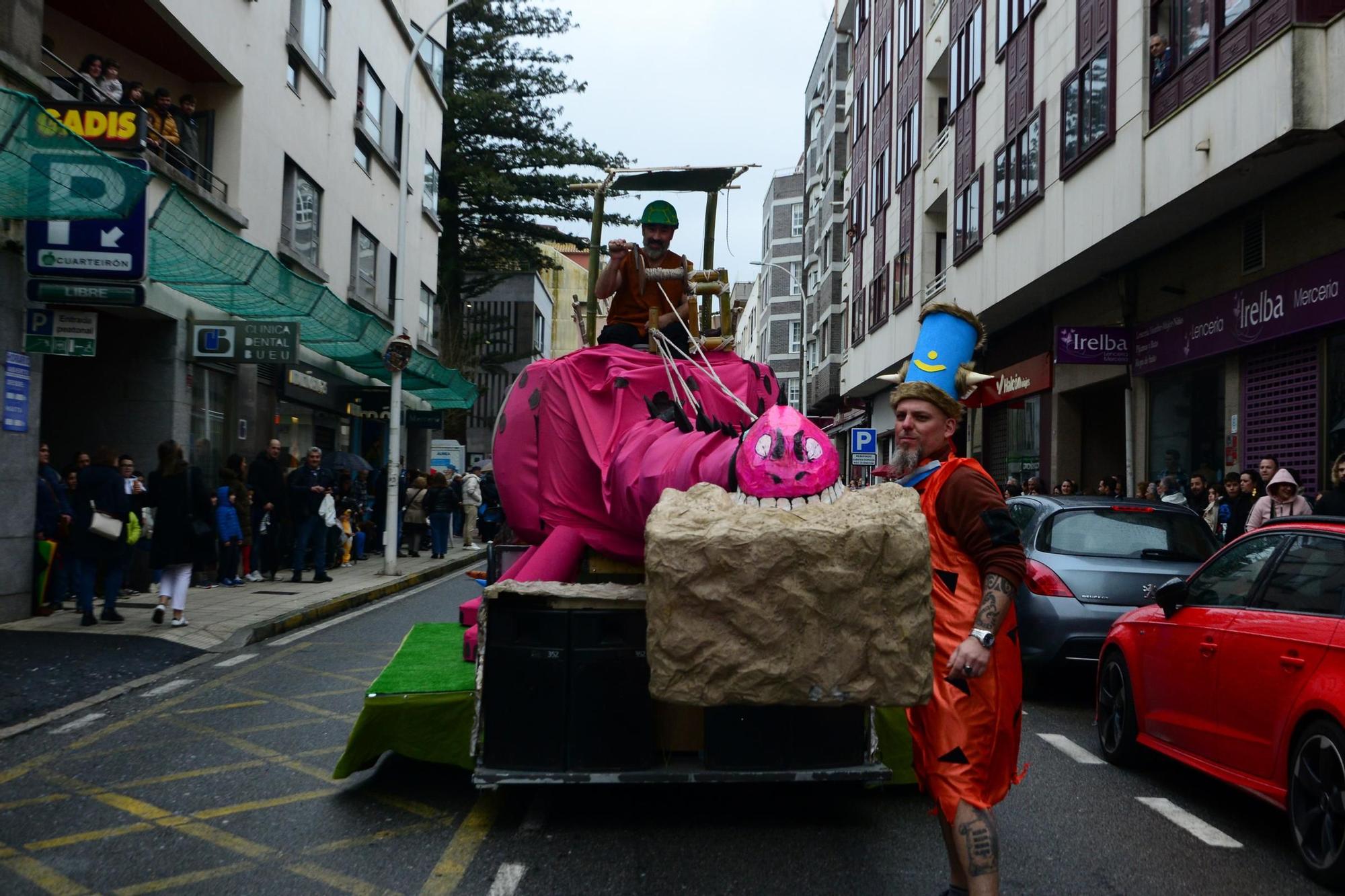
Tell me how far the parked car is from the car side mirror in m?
2.09

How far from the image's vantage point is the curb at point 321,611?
11.4 meters

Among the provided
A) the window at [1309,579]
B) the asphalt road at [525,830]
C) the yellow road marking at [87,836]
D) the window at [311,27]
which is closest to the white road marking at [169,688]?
the asphalt road at [525,830]

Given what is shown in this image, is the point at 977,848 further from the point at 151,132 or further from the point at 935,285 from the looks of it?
the point at 935,285

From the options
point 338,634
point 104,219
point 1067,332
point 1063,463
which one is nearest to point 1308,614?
point 338,634

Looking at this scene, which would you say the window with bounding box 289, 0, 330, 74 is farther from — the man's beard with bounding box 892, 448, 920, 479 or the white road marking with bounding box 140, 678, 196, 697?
the man's beard with bounding box 892, 448, 920, 479

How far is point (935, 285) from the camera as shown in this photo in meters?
29.5

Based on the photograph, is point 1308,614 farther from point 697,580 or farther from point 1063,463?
point 1063,463

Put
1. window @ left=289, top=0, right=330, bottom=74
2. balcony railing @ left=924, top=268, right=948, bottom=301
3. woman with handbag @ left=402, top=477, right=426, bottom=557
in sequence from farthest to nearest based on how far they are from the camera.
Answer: balcony railing @ left=924, top=268, right=948, bottom=301 < woman with handbag @ left=402, top=477, right=426, bottom=557 < window @ left=289, top=0, right=330, bottom=74

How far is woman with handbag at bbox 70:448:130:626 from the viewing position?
11.4 metres

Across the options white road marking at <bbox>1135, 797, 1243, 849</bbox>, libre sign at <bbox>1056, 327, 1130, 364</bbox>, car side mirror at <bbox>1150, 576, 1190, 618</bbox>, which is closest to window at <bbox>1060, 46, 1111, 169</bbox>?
libre sign at <bbox>1056, 327, 1130, 364</bbox>

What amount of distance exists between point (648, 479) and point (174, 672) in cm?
606

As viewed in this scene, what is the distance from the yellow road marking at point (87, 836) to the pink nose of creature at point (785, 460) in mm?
3152

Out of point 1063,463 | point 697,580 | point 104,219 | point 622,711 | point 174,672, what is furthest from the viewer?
point 1063,463

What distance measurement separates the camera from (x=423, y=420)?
Answer: 94.1 ft
